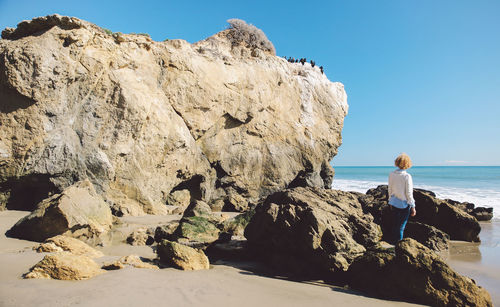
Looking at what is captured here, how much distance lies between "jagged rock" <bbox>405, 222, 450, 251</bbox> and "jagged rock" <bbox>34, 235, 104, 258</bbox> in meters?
6.83

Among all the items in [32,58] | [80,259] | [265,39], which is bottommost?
[80,259]

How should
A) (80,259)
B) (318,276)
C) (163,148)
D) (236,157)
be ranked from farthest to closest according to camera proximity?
1. (236,157)
2. (163,148)
3. (318,276)
4. (80,259)

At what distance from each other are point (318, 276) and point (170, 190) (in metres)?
8.42

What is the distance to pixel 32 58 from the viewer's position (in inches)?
339

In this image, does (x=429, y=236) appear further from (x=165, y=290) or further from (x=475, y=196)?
(x=475, y=196)

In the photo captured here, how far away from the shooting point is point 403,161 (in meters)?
5.52

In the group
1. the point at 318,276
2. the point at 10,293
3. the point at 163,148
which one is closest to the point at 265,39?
the point at 163,148

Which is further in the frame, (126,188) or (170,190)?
(170,190)

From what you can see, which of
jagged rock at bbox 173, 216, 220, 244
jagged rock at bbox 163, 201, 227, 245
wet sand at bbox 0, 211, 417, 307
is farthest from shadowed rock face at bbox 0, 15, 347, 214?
wet sand at bbox 0, 211, 417, 307

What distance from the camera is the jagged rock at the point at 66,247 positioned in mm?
4859

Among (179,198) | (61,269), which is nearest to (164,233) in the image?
(61,269)

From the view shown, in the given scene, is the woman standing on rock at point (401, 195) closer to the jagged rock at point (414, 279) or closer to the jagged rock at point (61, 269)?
the jagged rock at point (414, 279)

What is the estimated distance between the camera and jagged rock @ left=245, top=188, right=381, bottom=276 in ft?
15.6

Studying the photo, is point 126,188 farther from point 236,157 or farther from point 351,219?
point 351,219
